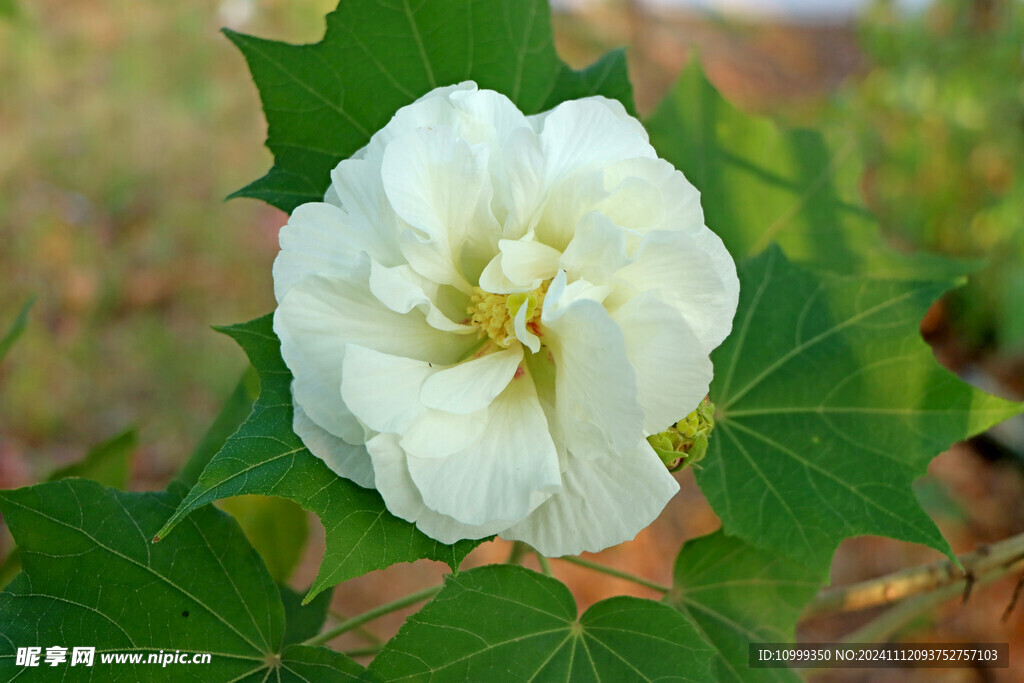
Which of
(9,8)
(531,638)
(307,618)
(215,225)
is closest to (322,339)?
(531,638)

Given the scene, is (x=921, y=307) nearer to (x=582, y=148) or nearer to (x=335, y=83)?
(x=582, y=148)

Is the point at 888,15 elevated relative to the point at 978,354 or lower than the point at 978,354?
elevated

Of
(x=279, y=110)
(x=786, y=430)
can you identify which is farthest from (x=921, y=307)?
(x=279, y=110)

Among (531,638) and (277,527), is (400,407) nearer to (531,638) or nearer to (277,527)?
(531,638)

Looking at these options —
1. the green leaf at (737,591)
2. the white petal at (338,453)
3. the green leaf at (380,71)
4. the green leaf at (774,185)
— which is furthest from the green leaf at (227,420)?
the green leaf at (774,185)

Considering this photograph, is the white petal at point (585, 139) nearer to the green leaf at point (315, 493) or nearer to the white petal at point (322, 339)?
the white petal at point (322, 339)

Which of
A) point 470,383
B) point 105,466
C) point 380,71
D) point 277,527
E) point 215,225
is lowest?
point 215,225

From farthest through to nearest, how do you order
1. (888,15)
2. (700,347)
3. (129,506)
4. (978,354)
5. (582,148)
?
(888,15)
(978,354)
(129,506)
(582,148)
(700,347)

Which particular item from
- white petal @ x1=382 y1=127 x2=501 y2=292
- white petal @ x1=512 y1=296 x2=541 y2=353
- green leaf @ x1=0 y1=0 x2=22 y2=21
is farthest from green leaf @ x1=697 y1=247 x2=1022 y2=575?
green leaf @ x1=0 y1=0 x2=22 y2=21
